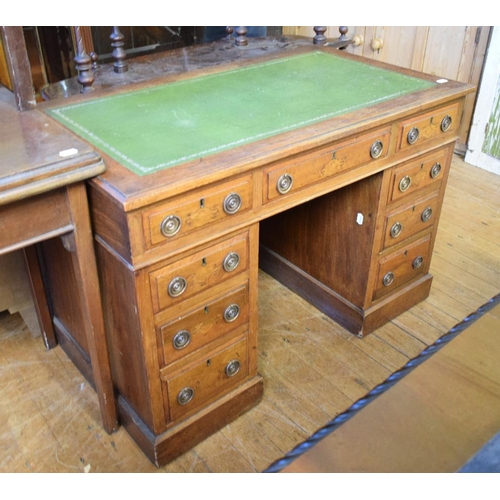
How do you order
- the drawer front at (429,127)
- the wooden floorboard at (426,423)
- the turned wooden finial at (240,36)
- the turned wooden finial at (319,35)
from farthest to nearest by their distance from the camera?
the turned wooden finial at (240,36) → the turned wooden finial at (319,35) → the drawer front at (429,127) → the wooden floorboard at (426,423)

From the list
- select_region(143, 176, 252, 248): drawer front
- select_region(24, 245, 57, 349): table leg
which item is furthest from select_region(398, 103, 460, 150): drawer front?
select_region(24, 245, 57, 349): table leg

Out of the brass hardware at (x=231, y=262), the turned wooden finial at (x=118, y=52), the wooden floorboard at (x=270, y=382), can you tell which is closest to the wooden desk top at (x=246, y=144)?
the brass hardware at (x=231, y=262)

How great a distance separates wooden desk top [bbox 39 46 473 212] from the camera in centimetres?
137

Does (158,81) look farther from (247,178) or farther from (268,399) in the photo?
(268,399)

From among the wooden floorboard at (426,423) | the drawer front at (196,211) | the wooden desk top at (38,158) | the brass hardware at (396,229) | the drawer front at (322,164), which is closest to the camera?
the wooden floorboard at (426,423)

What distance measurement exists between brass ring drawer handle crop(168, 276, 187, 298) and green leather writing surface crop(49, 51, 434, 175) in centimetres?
30

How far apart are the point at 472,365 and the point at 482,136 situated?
10.0 ft

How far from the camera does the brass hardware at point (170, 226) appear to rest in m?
1.42

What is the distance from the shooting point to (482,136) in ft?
11.7

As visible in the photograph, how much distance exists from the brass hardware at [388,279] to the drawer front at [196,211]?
0.88 m

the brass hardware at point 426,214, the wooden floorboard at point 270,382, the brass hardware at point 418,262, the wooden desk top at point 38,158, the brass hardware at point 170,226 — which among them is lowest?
the wooden floorboard at point 270,382

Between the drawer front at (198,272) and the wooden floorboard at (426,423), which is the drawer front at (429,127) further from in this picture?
the wooden floorboard at (426,423)

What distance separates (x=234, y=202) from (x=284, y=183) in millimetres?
183

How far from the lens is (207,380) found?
71.4 inches
